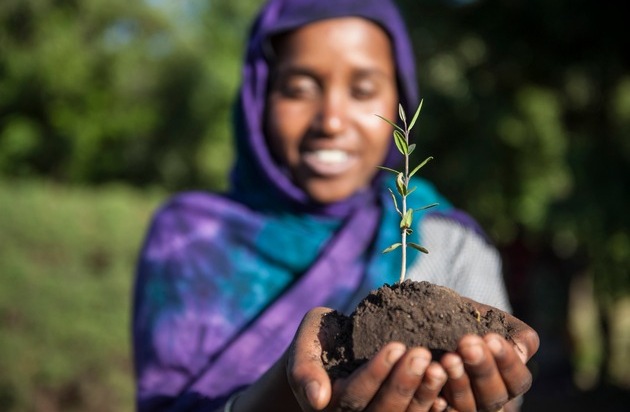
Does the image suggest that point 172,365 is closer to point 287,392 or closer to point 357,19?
point 287,392

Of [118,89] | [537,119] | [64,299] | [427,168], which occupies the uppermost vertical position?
[537,119]

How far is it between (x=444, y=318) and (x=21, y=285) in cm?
479

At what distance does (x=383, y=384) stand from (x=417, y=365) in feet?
0.28

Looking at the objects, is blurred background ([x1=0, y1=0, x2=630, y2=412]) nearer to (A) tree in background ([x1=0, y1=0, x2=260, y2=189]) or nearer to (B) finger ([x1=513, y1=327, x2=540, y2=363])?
(A) tree in background ([x1=0, y1=0, x2=260, y2=189])

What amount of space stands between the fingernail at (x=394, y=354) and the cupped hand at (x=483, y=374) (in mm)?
78

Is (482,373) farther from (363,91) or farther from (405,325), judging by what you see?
(363,91)

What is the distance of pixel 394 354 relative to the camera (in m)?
1.18

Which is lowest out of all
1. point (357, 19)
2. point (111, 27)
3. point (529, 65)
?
point (111, 27)

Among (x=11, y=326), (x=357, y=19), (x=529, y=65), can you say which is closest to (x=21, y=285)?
(x=11, y=326)

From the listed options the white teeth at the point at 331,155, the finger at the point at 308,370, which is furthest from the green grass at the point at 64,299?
the finger at the point at 308,370

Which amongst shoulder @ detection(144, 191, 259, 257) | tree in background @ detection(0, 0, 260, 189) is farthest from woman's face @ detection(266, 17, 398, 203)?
tree in background @ detection(0, 0, 260, 189)

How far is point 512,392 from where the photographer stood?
1.27 meters

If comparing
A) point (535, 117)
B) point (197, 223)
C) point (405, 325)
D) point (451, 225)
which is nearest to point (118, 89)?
point (535, 117)

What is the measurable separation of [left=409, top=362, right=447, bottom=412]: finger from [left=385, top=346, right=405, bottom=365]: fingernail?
0.18ft
